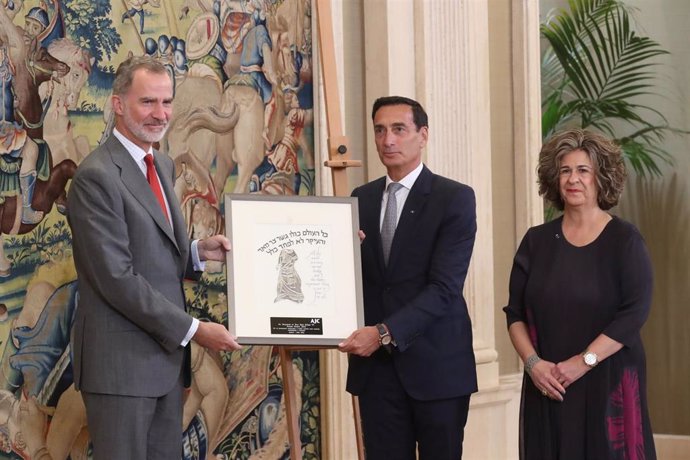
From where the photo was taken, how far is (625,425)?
405 cm

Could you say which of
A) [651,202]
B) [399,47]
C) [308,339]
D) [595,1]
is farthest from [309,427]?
[595,1]

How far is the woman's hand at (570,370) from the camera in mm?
4043

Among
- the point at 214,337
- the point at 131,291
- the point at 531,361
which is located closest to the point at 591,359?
the point at 531,361

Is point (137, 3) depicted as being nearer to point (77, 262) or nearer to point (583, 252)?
point (77, 262)

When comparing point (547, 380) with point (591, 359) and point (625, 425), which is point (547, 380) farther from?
point (625, 425)

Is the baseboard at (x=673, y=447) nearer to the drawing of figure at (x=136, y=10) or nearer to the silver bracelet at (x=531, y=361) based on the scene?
the silver bracelet at (x=531, y=361)

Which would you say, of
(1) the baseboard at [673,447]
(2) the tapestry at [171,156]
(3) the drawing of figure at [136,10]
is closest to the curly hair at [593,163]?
(2) the tapestry at [171,156]

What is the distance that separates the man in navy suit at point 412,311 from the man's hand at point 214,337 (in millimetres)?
444

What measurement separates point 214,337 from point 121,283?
40 cm

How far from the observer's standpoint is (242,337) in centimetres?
411

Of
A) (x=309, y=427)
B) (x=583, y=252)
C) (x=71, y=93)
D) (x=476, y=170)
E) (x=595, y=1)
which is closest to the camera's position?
(x=583, y=252)

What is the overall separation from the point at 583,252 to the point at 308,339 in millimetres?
1059

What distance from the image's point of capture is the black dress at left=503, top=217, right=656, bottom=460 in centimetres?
405

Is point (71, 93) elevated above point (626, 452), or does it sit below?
above
